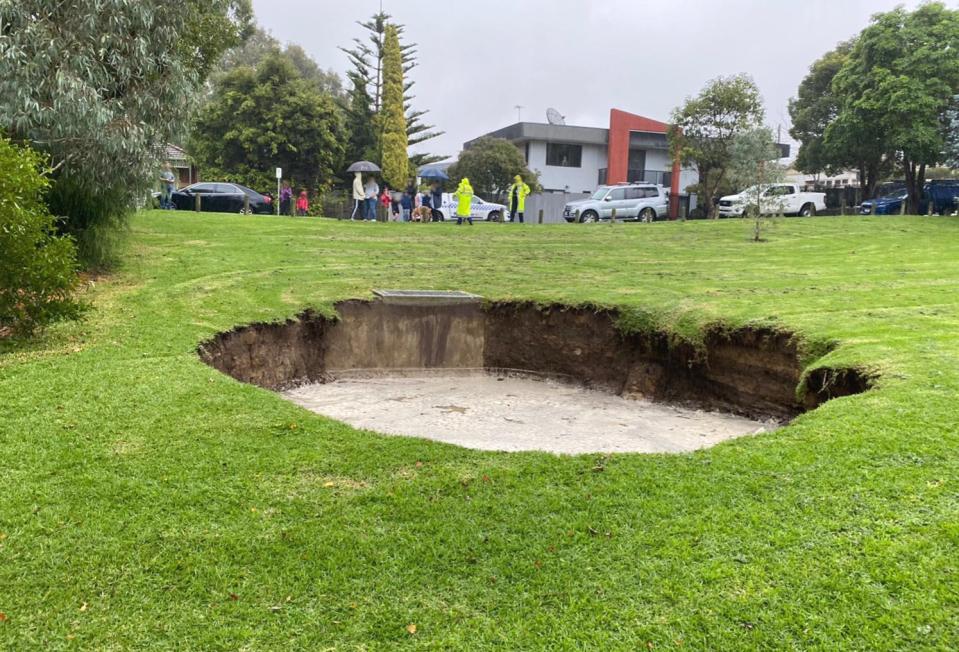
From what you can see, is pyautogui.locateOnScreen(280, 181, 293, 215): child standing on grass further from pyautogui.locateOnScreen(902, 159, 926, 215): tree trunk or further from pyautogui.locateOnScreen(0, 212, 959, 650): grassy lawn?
pyautogui.locateOnScreen(902, 159, 926, 215): tree trunk

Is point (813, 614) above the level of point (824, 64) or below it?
below

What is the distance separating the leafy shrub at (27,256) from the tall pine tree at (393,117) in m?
35.1

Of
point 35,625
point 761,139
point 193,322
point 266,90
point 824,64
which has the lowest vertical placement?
point 35,625

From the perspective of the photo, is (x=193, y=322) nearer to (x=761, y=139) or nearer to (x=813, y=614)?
(x=813, y=614)

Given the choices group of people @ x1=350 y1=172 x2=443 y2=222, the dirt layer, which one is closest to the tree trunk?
group of people @ x1=350 y1=172 x2=443 y2=222

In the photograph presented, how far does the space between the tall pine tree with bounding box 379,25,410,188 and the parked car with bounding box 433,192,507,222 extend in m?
8.23

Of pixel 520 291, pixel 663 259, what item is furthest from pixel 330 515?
pixel 663 259

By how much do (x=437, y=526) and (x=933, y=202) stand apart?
33.4 m

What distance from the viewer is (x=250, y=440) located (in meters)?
5.39

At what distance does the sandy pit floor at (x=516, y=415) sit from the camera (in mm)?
7984

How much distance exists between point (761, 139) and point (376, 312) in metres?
15.3

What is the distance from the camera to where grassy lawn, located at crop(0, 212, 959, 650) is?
3.39 meters

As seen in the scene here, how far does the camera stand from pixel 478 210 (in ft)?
110

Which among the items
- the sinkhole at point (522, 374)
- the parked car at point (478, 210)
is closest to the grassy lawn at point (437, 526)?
the sinkhole at point (522, 374)
